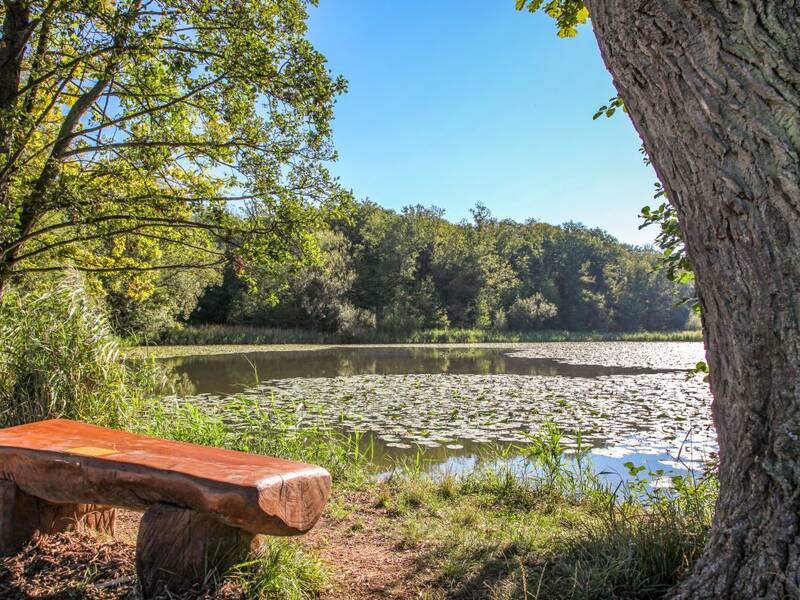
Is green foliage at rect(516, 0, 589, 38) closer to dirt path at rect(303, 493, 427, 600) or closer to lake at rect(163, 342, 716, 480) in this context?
lake at rect(163, 342, 716, 480)

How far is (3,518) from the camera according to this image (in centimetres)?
224

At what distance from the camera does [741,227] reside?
1.31 metres

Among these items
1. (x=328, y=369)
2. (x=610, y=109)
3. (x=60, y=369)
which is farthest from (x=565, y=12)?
(x=328, y=369)

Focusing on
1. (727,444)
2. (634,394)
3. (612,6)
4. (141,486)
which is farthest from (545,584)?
(634,394)

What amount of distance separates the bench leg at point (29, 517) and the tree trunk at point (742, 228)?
2.47 m

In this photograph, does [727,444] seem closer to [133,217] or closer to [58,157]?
[133,217]

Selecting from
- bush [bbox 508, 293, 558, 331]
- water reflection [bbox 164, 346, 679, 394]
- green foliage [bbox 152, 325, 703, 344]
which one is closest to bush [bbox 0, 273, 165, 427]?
water reflection [bbox 164, 346, 679, 394]

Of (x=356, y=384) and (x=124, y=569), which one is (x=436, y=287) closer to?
(x=356, y=384)

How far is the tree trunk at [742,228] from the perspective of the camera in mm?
1247

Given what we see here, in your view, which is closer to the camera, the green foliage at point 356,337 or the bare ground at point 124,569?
the bare ground at point 124,569

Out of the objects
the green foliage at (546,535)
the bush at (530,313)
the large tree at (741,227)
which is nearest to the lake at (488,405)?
the green foliage at (546,535)

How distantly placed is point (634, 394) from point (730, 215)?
358 inches

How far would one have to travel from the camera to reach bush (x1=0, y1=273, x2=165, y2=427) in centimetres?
398

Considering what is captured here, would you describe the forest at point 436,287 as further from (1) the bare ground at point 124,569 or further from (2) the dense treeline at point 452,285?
(1) the bare ground at point 124,569
